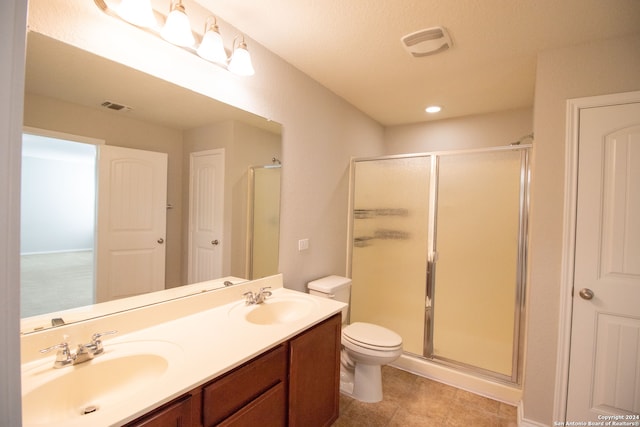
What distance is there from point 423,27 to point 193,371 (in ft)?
6.61

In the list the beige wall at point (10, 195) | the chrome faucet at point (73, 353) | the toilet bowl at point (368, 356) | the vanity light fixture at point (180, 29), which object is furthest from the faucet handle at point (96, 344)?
the toilet bowl at point (368, 356)

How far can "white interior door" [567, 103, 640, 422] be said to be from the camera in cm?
159

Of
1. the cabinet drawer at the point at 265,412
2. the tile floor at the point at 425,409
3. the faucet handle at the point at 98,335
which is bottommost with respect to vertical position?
the tile floor at the point at 425,409

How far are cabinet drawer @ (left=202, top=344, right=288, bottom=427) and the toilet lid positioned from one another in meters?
0.85

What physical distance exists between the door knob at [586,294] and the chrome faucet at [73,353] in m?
2.44

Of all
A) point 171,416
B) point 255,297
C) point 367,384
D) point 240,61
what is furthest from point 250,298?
point 240,61

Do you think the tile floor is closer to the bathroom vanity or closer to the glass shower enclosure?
the glass shower enclosure

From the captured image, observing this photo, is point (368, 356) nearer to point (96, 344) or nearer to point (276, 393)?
point (276, 393)

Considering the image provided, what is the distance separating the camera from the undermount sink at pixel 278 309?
5.40 ft

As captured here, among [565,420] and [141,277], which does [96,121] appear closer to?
[141,277]

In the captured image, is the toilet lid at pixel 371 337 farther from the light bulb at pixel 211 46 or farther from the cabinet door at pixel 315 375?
the light bulb at pixel 211 46

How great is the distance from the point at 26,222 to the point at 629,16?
9.33 ft

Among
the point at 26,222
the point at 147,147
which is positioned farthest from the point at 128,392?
the point at 147,147

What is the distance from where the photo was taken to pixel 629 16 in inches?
57.9
